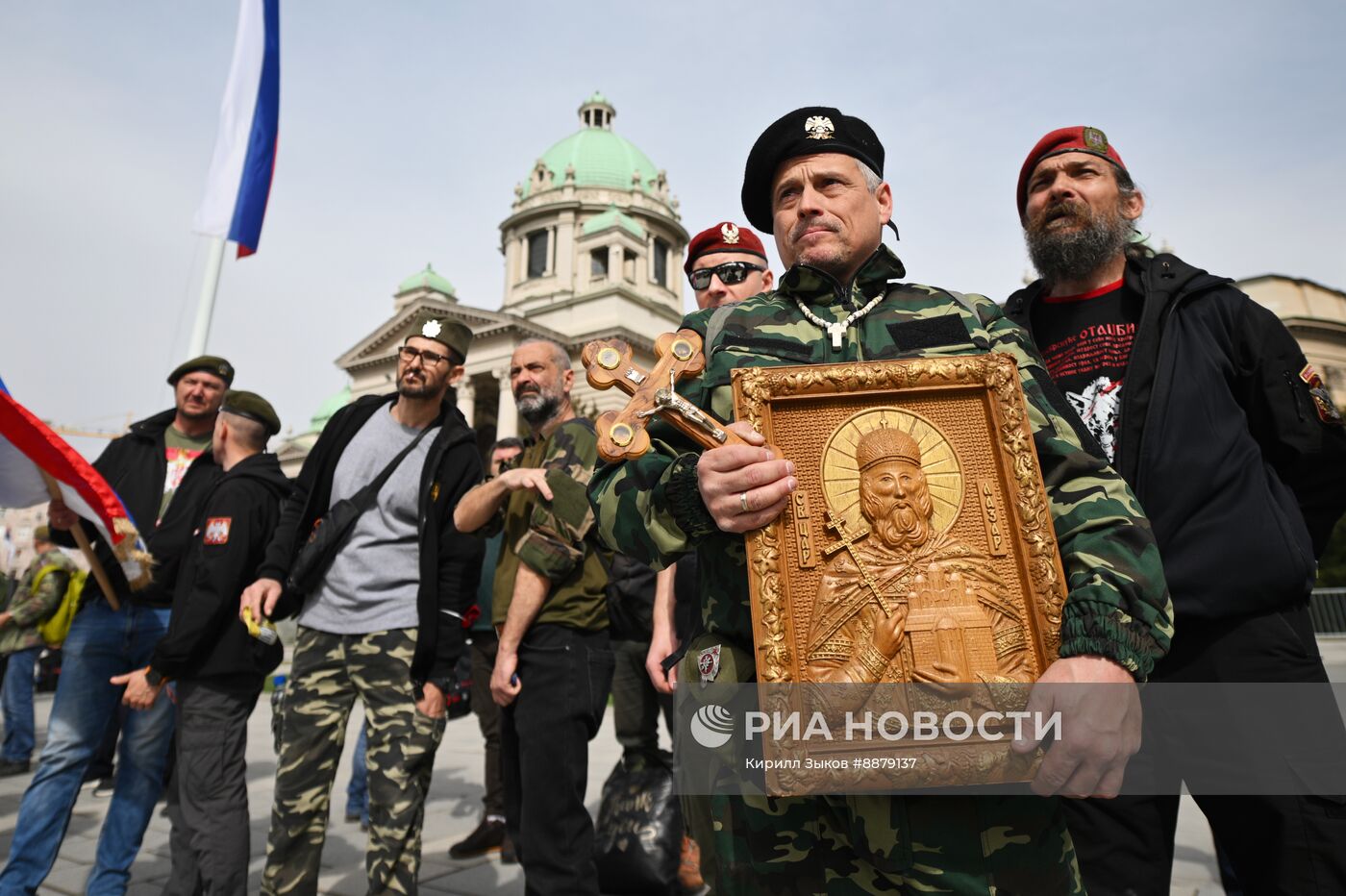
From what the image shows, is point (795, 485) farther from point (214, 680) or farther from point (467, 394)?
point (467, 394)

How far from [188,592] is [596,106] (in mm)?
62934

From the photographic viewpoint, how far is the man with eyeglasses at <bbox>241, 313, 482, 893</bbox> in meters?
3.21

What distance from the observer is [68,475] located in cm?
371

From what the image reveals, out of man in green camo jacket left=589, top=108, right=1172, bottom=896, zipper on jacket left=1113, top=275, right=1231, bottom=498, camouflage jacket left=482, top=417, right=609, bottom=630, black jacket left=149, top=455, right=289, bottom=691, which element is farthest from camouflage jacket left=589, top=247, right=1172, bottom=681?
black jacket left=149, top=455, right=289, bottom=691

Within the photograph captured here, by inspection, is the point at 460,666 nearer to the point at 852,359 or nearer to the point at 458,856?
the point at 458,856

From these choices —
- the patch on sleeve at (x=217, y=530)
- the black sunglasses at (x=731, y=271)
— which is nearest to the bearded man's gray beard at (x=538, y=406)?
the black sunglasses at (x=731, y=271)

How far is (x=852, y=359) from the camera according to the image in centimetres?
173

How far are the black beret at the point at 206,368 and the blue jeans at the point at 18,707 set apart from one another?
5172 millimetres

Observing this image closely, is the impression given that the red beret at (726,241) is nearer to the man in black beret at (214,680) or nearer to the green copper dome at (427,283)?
the man in black beret at (214,680)

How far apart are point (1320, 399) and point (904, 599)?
1724 mm

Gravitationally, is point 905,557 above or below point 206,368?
below

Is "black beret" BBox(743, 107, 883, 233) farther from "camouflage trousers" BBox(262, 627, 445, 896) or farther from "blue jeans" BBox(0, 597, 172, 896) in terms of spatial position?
"blue jeans" BBox(0, 597, 172, 896)

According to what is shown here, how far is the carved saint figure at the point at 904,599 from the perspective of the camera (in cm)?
136

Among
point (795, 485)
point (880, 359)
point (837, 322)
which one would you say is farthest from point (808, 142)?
point (795, 485)
